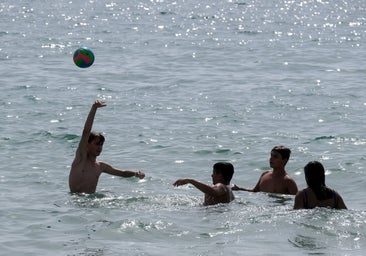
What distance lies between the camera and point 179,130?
21781 millimetres

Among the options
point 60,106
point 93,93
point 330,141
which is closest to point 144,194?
point 330,141

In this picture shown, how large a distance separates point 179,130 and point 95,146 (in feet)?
23.7

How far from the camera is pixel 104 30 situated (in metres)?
44.4

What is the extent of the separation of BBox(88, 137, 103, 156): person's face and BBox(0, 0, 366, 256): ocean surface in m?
0.69

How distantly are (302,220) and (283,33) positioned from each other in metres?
30.9

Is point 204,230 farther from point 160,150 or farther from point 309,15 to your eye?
point 309,15

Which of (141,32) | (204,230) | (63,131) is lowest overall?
(204,230)

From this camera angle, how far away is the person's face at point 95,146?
14593 millimetres

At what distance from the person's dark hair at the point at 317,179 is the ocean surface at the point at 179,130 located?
259 millimetres

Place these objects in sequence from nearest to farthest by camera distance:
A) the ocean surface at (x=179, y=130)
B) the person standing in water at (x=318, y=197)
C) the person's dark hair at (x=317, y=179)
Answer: the ocean surface at (x=179, y=130) → the person's dark hair at (x=317, y=179) → the person standing in water at (x=318, y=197)

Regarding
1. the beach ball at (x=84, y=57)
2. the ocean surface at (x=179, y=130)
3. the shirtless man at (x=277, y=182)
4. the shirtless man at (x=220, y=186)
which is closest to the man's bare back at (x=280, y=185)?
the shirtless man at (x=277, y=182)

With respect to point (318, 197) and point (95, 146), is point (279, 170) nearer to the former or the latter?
point (318, 197)

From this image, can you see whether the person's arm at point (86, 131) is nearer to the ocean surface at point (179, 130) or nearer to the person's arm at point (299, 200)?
the ocean surface at point (179, 130)

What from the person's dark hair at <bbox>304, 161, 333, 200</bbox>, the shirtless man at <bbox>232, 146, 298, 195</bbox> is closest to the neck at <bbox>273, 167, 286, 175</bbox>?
the shirtless man at <bbox>232, 146, 298, 195</bbox>
